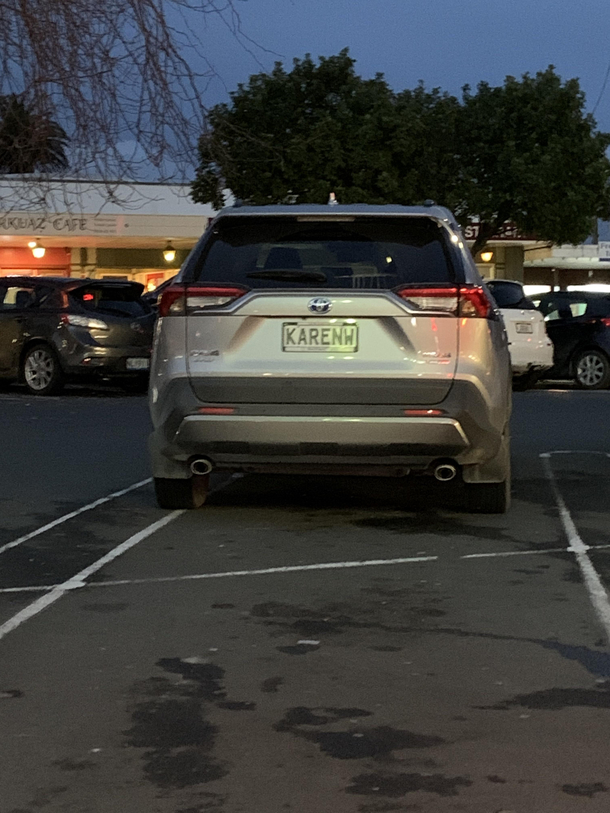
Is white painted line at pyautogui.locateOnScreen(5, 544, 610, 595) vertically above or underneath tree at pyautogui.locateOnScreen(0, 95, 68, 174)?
underneath

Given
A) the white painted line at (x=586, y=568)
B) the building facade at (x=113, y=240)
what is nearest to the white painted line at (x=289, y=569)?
the white painted line at (x=586, y=568)

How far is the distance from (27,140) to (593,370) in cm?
1723

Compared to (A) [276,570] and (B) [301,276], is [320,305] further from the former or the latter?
(A) [276,570]

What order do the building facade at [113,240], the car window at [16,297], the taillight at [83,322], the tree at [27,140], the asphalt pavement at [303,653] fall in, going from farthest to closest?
1. the building facade at [113,240]
2. the car window at [16,297]
3. the taillight at [83,322]
4. the tree at [27,140]
5. the asphalt pavement at [303,653]

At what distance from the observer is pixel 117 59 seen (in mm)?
7828

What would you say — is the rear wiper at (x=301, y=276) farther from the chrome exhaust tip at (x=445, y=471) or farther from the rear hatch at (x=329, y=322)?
the chrome exhaust tip at (x=445, y=471)

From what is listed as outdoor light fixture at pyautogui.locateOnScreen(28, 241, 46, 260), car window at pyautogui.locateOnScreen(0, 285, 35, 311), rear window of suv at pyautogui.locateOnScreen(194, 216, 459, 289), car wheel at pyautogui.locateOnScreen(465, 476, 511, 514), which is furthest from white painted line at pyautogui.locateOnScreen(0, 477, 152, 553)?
outdoor light fixture at pyautogui.locateOnScreen(28, 241, 46, 260)

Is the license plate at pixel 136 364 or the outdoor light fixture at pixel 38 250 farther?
the outdoor light fixture at pixel 38 250

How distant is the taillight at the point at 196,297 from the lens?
841 centimetres

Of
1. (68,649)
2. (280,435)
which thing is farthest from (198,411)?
(68,649)

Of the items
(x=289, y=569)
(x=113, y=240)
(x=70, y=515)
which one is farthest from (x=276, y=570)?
(x=113, y=240)

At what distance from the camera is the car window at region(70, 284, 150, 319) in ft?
70.7

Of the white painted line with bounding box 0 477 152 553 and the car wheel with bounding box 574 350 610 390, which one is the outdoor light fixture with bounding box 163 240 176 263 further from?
the white painted line with bounding box 0 477 152 553

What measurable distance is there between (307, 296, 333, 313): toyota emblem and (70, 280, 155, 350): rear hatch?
13234 millimetres
